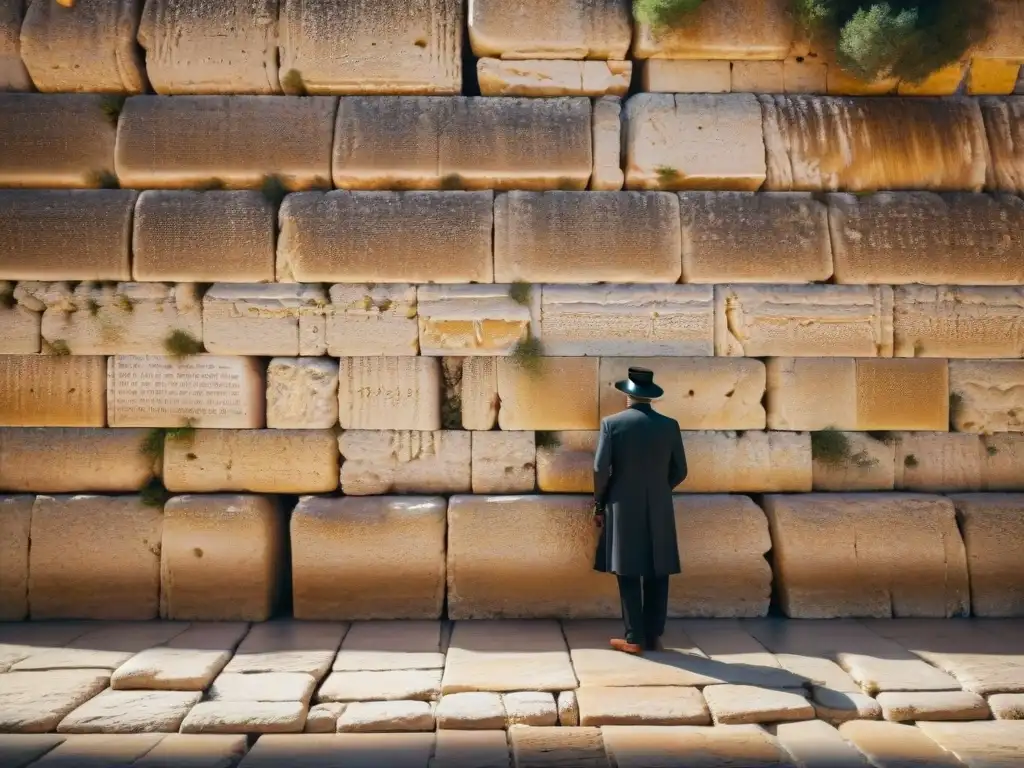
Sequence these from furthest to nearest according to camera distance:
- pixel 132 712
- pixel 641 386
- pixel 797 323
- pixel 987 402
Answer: pixel 987 402 → pixel 797 323 → pixel 641 386 → pixel 132 712

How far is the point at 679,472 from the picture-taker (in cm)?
440

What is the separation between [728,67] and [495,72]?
5.45 ft

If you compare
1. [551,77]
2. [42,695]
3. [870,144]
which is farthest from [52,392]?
[870,144]

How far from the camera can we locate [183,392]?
497cm

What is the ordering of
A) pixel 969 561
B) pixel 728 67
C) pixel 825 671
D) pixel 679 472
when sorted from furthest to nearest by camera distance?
1. pixel 728 67
2. pixel 969 561
3. pixel 679 472
4. pixel 825 671

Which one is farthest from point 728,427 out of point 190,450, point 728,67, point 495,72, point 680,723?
point 190,450

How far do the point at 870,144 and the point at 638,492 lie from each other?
10.0ft

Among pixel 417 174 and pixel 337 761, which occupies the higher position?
pixel 417 174

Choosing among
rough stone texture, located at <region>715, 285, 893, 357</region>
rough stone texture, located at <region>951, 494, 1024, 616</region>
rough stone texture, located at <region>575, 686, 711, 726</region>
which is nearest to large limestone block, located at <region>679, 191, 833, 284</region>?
rough stone texture, located at <region>715, 285, 893, 357</region>

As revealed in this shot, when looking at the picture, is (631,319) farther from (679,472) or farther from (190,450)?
(190,450)

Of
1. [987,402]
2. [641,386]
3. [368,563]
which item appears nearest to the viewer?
[641,386]

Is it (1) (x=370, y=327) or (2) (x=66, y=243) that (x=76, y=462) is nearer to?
(2) (x=66, y=243)

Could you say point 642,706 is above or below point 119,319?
below

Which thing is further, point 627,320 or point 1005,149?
point 1005,149
